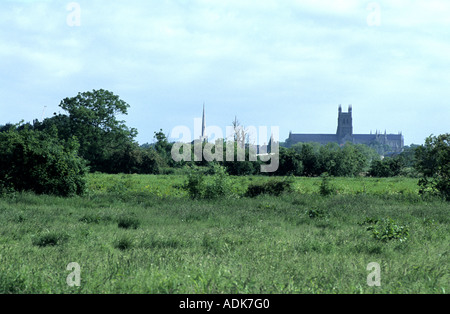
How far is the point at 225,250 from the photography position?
7.23 metres

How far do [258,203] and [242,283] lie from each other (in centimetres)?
1123

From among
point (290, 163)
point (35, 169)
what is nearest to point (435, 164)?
point (35, 169)

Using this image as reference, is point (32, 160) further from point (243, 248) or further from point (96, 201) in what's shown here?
point (243, 248)

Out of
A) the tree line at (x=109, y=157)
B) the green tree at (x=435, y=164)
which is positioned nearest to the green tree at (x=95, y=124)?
the tree line at (x=109, y=157)

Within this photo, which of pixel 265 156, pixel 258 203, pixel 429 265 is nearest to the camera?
pixel 429 265

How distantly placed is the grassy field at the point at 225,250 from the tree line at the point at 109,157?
11.5 ft

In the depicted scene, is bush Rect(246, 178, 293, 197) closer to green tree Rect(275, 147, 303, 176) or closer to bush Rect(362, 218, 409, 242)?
bush Rect(362, 218, 409, 242)

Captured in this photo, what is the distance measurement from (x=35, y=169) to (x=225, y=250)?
13475 mm

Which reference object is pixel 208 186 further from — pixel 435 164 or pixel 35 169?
pixel 435 164

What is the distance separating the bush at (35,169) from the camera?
58.2 feet

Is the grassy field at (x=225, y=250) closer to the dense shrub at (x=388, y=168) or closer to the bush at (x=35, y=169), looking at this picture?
the bush at (x=35, y=169)
